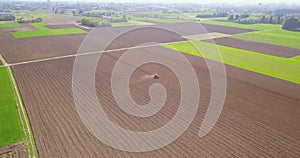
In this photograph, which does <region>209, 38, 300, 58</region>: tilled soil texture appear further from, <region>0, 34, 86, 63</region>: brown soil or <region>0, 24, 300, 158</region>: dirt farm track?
<region>0, 34, 86, 63</region>: brown soil

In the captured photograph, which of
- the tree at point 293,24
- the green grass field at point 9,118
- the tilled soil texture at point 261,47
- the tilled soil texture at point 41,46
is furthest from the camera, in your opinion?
the tree at point 293,24

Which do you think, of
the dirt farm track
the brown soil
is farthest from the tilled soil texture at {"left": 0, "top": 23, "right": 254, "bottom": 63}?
the dirt farm track

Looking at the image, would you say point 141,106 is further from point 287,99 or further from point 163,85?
point 287,99

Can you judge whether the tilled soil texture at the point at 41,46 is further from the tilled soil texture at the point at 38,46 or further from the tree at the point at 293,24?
the tree at the point at 293,24

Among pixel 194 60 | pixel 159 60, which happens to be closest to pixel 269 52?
pixel 194 60

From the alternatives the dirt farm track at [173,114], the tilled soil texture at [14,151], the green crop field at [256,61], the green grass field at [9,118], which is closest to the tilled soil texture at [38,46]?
the dirt farm track at [173,114]

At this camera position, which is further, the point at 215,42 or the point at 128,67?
the point at 215,42
